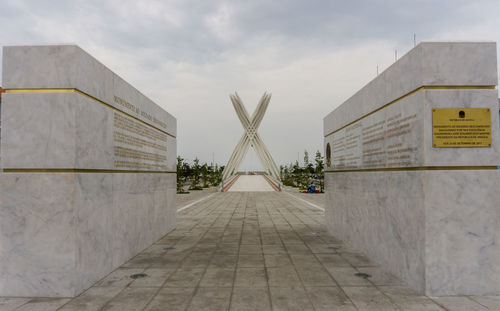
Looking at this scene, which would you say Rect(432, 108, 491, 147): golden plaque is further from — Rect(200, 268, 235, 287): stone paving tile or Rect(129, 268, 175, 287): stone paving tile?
Rect(129, 268, 175, 287): stone paving tile

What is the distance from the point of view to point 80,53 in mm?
5188

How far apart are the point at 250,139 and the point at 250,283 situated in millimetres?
49547

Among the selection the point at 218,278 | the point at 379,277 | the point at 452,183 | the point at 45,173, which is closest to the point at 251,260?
the point at 218,278

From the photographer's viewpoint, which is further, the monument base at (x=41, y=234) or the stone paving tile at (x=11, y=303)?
the monument base at (x=41, y=234)

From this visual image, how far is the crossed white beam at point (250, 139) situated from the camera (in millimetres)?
53938

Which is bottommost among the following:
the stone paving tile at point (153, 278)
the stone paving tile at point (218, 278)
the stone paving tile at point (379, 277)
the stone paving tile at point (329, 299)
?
the stone paving tile at point (153, 278)

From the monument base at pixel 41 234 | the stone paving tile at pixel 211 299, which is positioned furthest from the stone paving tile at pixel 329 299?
the monument base at pixel 41 234

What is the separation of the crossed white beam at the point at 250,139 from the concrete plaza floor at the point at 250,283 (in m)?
45.2

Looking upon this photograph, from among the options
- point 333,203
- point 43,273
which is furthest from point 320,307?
point 333,203

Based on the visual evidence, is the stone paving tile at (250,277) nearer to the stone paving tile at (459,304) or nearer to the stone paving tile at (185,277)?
the stone paving tile at (185,277)

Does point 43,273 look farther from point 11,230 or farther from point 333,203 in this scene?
point 333,203

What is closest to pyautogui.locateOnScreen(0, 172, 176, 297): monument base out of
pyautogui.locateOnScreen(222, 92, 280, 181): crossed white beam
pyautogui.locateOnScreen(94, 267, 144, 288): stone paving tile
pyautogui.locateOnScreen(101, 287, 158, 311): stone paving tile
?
pyautogui.locateOnScreen(94, 267, 144, 288): stone paving tile

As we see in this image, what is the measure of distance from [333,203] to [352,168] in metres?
2.22

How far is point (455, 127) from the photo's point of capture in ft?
16.5
